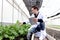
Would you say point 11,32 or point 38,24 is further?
point 11,32

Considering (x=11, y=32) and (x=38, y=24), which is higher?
(x=38, y=24)

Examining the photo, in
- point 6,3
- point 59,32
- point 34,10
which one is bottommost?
point 59,32

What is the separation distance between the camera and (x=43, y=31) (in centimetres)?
564

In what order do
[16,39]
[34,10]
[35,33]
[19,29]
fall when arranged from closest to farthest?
[34,10] → [35,33] → [16,39] → [19,29]

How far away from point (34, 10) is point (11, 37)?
4.15 ft

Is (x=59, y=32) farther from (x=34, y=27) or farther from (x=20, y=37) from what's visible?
(x=34, y=27)

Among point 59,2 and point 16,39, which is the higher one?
point 59,2

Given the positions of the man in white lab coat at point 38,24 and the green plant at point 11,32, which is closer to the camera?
the man in white lab coat at point 38,24

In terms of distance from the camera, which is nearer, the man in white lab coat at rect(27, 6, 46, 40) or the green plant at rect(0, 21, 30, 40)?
the man in white lab coat at rect(27, 6, 46, 40)

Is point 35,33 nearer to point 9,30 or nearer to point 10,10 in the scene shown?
point 9,30

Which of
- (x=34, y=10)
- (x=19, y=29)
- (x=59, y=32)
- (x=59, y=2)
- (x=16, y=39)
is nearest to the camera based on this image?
(x=34, y=10)

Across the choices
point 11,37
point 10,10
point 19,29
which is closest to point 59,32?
point 10,10

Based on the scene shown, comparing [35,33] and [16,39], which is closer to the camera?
[35,33]

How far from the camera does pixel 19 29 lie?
275 inches
